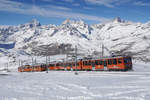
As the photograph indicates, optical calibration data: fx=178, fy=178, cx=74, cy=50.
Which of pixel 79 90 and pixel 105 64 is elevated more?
pixel 105 64

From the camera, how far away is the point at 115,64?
39688 millimetres

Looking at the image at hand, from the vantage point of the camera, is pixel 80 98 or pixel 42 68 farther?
pixel 42 68

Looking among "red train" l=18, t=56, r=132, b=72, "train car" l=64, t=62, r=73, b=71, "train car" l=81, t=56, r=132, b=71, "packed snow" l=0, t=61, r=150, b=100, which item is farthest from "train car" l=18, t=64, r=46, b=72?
"packed snow" l=0, t=61, r=150, b=100

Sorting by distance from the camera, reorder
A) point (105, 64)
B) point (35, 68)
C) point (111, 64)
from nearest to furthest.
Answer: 1. point (111, 64)
2. point (105, 64)
3. point (35, 68)

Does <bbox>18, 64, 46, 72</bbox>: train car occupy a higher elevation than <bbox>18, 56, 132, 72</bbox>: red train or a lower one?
lower

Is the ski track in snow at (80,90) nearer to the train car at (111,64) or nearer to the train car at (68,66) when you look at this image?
the train car at (111,64)

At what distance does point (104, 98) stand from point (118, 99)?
96cm

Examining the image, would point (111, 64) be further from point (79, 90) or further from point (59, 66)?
point (59, 66)

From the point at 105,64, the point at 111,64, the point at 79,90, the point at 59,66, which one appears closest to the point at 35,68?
the point at 59,66

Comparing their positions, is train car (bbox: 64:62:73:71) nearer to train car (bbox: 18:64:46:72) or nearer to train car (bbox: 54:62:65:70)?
train car (bbox: 54:62:65:70)

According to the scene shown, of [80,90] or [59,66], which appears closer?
[80,90]

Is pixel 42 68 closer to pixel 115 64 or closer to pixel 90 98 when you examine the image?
pixel 115 64

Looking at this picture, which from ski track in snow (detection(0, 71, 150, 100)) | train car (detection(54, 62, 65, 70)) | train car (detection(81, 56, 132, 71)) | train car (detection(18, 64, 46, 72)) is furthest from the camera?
train car (detection(18, 64, 46, 72))

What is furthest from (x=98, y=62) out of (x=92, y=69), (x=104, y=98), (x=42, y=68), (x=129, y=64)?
(x=42, y=68)
